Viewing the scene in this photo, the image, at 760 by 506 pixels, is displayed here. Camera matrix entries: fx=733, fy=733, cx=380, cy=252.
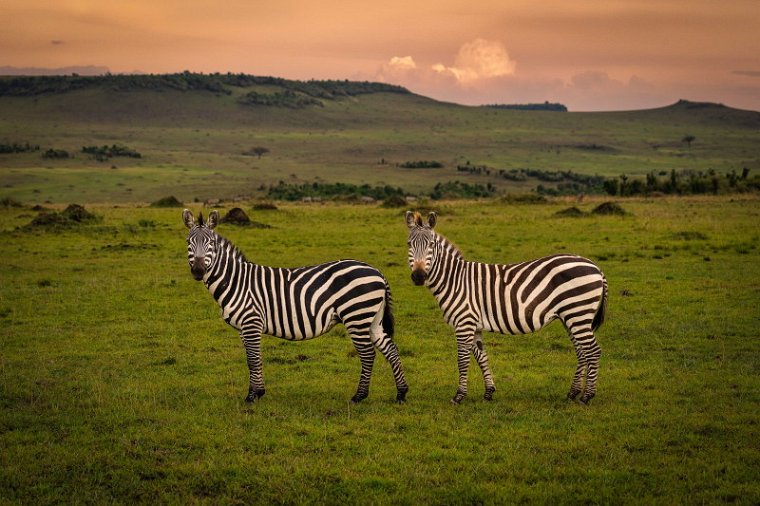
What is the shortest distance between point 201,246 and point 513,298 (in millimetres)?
4297

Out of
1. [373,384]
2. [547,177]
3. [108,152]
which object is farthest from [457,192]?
[108,152]

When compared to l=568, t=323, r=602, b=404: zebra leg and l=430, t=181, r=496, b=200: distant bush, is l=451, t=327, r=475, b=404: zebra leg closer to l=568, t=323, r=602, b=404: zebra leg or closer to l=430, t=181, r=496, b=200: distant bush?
l=568, t=323, r=602, b=404: zebra leg

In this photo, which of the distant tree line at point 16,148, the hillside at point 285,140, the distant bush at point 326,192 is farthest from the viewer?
the distant tree line at point 16,148

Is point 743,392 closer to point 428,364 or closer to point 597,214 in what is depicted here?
point 428,364

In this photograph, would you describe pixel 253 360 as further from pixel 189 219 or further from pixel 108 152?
pixel 108 152

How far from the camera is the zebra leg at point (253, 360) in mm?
10070

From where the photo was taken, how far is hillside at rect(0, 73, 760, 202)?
83.1 metres

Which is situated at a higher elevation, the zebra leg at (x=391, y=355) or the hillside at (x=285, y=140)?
the hillside at (x=285, y=140)

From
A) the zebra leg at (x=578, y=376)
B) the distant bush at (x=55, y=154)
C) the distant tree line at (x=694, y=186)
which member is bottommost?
the zebra leg at (x=578, y=376)

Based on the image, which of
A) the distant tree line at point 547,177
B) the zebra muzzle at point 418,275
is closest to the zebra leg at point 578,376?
the zebra muzzle at point 418,275

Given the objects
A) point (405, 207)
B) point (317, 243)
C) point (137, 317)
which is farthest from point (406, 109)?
point (137, 317)

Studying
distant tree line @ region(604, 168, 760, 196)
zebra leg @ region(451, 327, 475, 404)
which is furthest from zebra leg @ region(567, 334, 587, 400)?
distant tree line @ region(604, 168, 760, 196)

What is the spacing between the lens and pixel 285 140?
137375 millimetres

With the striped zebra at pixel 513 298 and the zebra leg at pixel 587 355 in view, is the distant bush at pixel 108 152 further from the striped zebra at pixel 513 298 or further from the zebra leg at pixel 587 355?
the zebra leg at pixel 587 355
